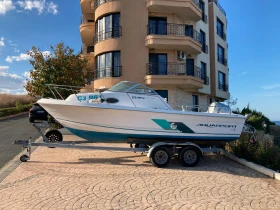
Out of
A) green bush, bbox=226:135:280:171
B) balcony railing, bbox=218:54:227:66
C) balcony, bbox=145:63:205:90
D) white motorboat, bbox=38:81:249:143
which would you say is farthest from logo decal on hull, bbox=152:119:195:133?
balcony railing, bbox=218:54:227:66

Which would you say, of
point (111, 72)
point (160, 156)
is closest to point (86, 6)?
point (111, 72)

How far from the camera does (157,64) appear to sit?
18.6m

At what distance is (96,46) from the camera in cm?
1959

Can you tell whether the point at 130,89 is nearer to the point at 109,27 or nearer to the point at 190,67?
the point at 109,27

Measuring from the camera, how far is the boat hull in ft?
26.3

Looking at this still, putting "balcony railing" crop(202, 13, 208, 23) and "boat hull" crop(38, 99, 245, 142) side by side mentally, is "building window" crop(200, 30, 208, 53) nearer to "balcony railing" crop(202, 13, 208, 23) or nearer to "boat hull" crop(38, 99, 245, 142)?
"balcony railing" crop(202, 13, 208, 23)

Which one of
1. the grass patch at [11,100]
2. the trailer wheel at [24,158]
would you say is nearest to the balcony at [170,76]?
the trailer wheel at [24,158]

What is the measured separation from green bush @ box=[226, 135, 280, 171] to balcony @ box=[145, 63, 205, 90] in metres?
8.28

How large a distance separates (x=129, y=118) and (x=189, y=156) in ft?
7.49

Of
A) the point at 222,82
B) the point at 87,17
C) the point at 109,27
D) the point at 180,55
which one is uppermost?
the point at 87,17

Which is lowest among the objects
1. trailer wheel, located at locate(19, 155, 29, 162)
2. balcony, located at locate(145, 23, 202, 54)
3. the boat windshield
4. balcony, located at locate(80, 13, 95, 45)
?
trailer wheel, located at locate(19, 155, 29, 162)

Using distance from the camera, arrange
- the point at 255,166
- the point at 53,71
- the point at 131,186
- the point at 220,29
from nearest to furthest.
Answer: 1. the point at 131,186
2. the point at 255,166
3. the point at 53,71
4. the point at 220,29

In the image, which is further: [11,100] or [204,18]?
[11,100]

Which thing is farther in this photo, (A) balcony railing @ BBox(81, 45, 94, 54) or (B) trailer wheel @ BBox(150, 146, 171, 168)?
(A) balcony railing @ BBox(81, 45, 94, 54)
